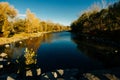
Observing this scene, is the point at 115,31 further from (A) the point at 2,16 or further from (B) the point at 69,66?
(A) the point at 2,16

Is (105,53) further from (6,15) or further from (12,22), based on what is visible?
(12,22)

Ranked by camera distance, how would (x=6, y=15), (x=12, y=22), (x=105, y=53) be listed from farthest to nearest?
1. (x=12, y=22)
2. (x=6, y=15)
3. (x=105, y=53)

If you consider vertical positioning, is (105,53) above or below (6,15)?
below

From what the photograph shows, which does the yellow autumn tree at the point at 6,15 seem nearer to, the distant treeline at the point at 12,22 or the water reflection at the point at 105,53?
the distant treeline at the point at 12,22

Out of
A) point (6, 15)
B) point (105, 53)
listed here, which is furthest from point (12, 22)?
point (105, 53)

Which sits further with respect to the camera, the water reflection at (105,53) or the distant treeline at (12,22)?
the distant treeline at (12,22)

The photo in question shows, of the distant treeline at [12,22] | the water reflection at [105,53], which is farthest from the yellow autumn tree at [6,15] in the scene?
the water reflection at [105,53]

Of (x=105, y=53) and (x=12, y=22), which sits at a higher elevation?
(x=12, y=22)

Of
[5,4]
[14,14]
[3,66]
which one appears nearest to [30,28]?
[14,14]

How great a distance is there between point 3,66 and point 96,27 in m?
51.4

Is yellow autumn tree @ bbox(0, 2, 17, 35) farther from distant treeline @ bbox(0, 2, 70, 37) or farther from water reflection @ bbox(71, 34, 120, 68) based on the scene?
water reflection @ bbox(71, 34, 120, 68)

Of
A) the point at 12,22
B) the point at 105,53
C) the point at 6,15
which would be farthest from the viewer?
the point at 12,22

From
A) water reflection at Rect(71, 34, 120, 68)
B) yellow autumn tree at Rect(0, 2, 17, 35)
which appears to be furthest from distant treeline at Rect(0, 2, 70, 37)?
water reflection at Rect(71, 34, 120, 68)

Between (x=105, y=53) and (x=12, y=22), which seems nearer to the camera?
(x=105, y=53)
